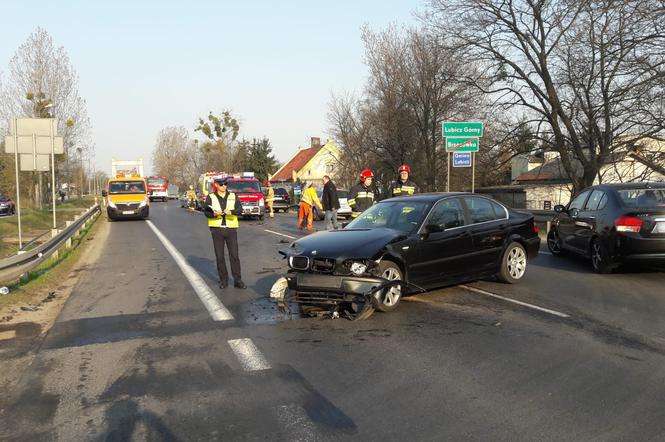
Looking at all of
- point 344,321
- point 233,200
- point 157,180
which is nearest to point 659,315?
point 344,321

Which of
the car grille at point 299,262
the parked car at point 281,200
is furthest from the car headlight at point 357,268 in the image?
the parked car at point 281,200

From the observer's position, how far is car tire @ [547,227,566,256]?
11945 mm

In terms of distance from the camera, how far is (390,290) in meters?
6.83

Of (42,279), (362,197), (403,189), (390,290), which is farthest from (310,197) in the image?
(390,290)

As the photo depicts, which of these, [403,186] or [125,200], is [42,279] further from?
[125,200]

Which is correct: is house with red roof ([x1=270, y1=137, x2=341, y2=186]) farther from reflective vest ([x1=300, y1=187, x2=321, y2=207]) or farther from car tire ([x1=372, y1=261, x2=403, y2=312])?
car tire ([x1=372, y1=261, x2=403, y2=312])

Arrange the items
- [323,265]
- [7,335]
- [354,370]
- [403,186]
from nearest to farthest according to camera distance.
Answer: [354,370], [7,335], [323,265], [403,186]

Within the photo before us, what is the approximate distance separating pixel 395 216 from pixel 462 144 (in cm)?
1242

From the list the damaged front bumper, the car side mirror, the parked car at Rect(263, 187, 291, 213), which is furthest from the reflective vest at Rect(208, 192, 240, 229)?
the parked car at Rect(263, 187, 291, 213)

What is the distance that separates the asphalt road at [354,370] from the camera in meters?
3.75

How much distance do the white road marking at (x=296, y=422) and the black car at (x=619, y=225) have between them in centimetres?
712

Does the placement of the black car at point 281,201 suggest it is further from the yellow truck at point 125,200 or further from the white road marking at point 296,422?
the white road marking at point 296,422

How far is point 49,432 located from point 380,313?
4.05 meters

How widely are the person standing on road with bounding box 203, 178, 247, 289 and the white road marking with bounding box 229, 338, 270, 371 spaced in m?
2.97
